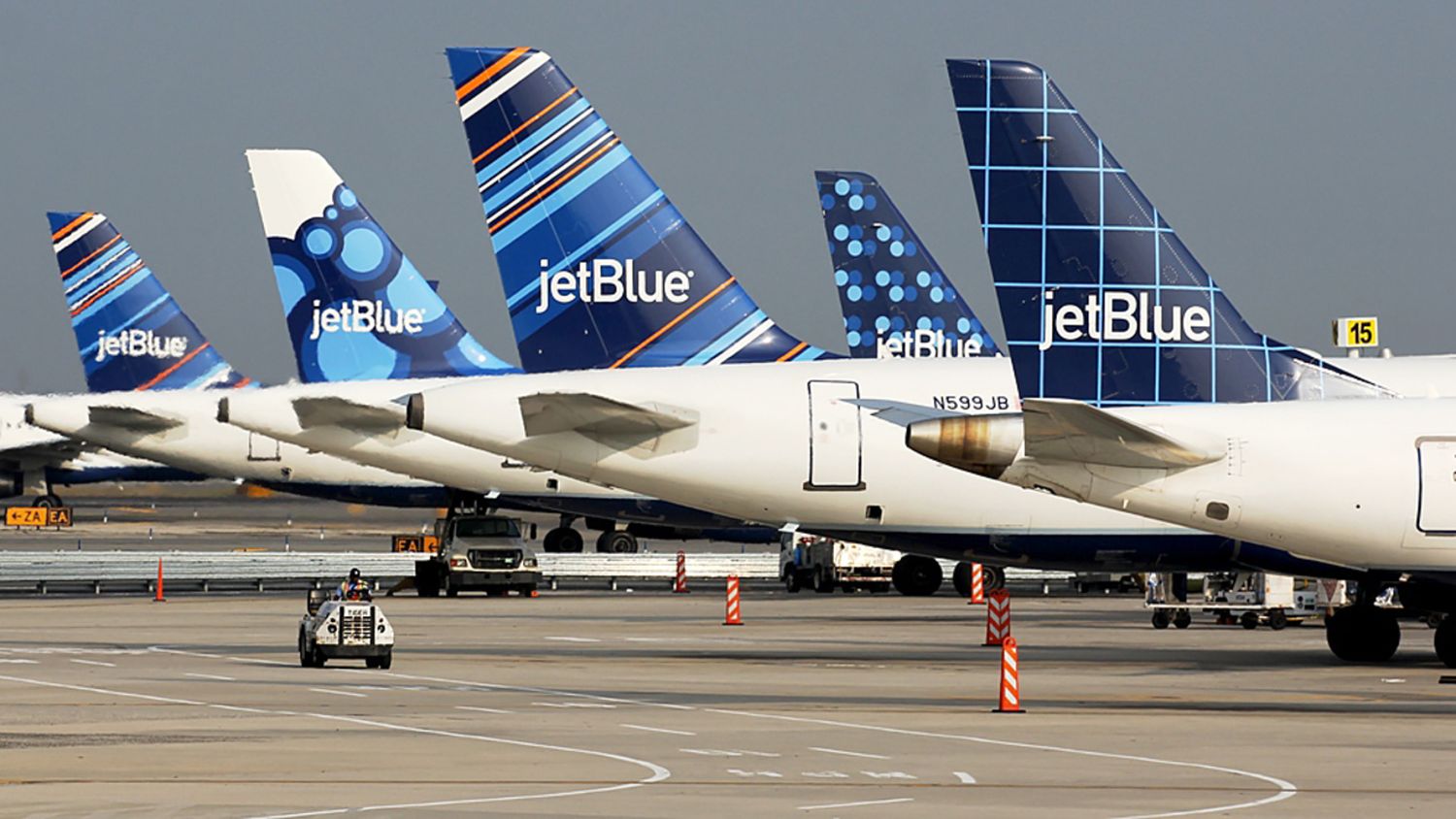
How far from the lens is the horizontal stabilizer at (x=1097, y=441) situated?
28.2m

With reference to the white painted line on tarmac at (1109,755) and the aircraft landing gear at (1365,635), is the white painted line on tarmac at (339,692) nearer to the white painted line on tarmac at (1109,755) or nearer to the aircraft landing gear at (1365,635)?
the white painted line on tarmac at (1109,755)

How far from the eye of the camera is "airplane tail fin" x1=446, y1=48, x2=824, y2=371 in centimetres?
3800

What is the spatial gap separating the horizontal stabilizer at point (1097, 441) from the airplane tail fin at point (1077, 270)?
1737mm

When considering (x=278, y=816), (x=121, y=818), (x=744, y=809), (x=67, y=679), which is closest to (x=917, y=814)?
(x=744, y=809)

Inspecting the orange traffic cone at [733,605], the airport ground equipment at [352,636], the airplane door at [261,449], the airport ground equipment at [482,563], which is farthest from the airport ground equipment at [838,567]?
the airport ground equipment at [352,636]

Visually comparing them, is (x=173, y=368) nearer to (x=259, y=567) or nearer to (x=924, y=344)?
Answer: (x=259, y=567)

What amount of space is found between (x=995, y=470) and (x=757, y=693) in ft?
13.1

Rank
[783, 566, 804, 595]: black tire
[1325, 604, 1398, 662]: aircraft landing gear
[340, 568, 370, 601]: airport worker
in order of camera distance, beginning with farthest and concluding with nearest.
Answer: [783, 566, 804, 595]: black tire → [1325, 604, 1398, 662]: aircraft landing gear → [340, 568, 370, 601]: airport worker

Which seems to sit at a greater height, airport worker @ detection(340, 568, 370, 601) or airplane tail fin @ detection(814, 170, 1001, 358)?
airplane tail fin @ detection(814, 170, 1001, 358)

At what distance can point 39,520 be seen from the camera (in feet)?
375

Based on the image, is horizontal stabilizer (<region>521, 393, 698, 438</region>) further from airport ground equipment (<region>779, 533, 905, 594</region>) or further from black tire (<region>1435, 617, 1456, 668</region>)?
airport ground equipment (<region>779, 533, 905, 594</region>)

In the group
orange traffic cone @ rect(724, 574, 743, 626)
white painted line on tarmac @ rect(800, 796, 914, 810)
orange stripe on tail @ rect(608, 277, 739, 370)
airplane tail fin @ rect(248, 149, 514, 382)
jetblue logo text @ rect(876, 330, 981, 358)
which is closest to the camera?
white painted line on tarmac @ rect(800, 796, 914, 810)

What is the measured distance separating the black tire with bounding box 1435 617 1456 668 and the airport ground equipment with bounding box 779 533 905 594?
27.2 m

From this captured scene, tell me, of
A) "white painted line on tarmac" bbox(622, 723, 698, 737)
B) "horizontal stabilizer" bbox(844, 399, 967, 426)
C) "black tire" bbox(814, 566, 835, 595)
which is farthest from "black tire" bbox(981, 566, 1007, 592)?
"white painted line on tarmac" bbox(622, 723, 698, 737)
